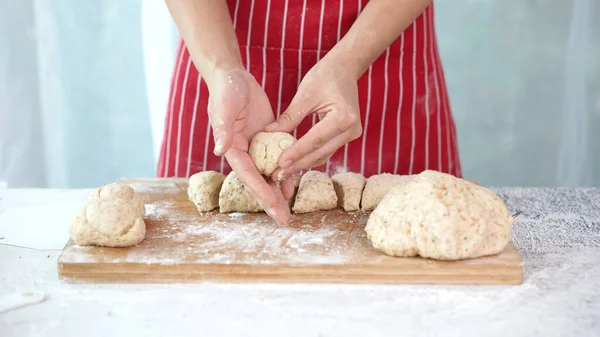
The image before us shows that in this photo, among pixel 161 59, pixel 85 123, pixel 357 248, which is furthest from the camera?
pixel 85 123

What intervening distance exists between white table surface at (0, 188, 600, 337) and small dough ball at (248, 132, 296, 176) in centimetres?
38

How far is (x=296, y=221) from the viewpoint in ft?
6.05

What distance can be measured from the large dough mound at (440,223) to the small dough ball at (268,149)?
320 mm

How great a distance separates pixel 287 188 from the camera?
1.85 metres

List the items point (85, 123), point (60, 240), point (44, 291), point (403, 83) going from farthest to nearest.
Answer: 1. point (85, 123)
2. point (403, 83)
3. point (60, 240)
4. point (44, 291)

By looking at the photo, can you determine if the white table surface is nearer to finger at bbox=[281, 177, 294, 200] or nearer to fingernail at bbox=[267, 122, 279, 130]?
finger at bbox=[281, 177, 294, 200]

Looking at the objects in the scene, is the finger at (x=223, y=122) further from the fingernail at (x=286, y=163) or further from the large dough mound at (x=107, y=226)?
the large dough mound at (x=107, y=226)

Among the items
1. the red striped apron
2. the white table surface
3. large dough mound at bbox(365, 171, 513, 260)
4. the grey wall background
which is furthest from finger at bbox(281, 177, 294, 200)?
the grey wall background

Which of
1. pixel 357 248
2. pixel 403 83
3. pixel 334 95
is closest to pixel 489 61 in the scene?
pixel 403 83

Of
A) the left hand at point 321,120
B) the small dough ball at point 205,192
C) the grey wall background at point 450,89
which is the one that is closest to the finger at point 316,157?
the left hand at point 321,120

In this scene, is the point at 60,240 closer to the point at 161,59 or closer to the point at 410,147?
the point at 410,147

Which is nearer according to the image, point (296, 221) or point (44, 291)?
point (44, 291)

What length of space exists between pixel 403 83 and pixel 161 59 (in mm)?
1602

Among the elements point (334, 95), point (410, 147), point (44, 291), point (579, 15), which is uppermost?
point (579, 15)
